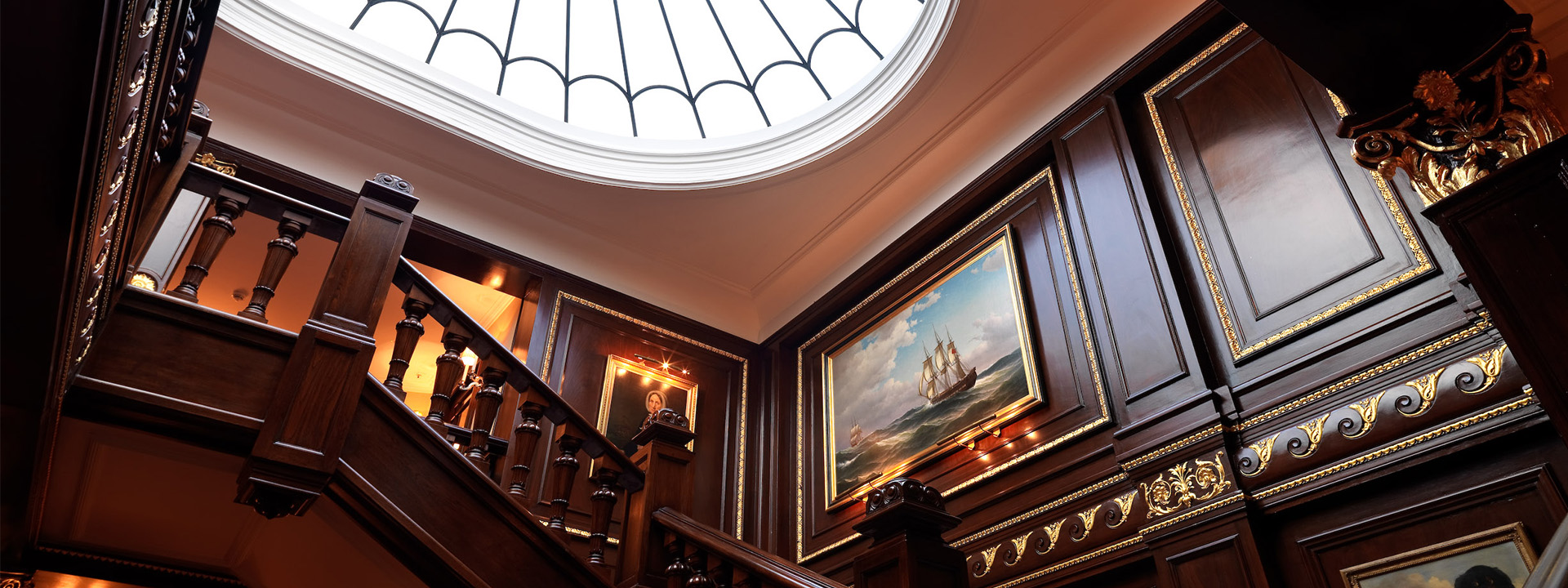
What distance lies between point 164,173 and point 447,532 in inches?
70.4

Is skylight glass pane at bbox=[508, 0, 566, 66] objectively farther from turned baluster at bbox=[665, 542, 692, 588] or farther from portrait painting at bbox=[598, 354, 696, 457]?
turned baluster at bbox=[665, 542, 692, 588]

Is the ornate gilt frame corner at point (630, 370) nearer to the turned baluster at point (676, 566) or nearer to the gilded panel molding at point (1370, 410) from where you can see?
the turned baluster at point (676, 566)

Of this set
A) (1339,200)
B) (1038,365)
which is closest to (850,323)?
(1038,365)

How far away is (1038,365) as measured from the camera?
6.29 m

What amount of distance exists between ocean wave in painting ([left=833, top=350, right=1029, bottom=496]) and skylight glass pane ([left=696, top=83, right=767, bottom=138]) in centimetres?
318

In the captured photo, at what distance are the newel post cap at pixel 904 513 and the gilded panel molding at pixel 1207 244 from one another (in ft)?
9.43

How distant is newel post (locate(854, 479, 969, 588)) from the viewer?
2.87 meters

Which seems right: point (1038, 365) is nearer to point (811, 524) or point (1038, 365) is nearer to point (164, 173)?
point (811, 524)

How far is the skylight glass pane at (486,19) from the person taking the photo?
7.98 m

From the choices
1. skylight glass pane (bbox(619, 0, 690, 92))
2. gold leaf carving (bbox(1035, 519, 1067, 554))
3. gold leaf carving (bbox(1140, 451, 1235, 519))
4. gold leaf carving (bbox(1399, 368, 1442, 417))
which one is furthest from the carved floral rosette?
skylight glass pane (bbox(619, 0, 690, 92))

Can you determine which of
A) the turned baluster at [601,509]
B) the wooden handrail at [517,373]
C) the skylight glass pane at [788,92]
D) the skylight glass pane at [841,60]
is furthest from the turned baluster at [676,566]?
the skylight glass pane at [788,92]

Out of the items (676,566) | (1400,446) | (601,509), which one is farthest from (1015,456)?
(601,509)

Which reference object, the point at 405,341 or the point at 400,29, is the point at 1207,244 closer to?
the point at 405,341

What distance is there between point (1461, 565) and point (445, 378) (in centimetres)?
447
